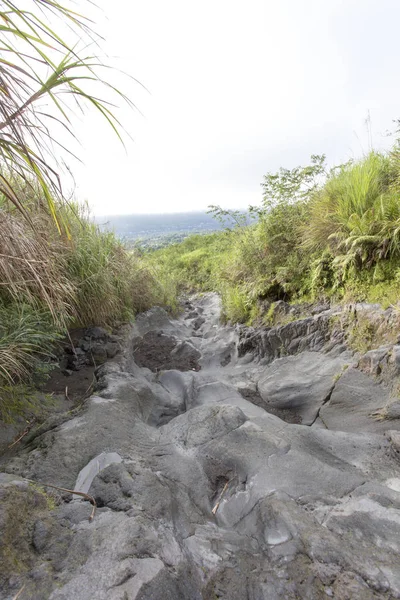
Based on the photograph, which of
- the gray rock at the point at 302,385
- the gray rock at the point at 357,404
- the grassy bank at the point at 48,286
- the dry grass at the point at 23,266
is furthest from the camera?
the gray rock at the point at 302,385

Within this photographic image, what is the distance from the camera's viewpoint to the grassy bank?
275cm

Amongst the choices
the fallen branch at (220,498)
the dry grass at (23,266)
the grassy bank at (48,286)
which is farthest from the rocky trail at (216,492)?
the dry grass at (23,266)

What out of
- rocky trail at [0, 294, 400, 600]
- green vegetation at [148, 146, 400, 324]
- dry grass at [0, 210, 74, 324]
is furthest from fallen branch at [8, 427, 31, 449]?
green vegetation at [148, 146, 400, 324]

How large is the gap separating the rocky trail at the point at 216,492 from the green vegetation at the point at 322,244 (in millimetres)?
986

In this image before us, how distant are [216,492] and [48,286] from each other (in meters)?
2.66

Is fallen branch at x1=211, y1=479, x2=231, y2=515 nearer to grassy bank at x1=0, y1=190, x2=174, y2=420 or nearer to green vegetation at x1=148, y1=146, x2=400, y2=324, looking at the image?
grassy bank at x1=0, y1=190, x2=174, y2=420

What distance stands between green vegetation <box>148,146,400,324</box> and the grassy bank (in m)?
2.31

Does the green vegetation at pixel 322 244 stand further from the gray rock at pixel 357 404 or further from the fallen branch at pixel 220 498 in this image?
the fallen branch at pixel 220 498

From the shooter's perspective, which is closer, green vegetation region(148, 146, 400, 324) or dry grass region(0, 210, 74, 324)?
dry grass region(0, 210, 74, 324)

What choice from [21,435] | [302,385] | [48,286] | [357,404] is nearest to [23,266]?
[48,286]

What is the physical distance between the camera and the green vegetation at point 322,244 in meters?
4.14

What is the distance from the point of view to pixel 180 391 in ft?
13.9

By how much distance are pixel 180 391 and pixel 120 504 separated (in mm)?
2282

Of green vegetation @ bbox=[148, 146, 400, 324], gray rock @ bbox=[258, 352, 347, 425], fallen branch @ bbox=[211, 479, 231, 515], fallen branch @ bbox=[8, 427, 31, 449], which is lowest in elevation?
gray rock @ bbox=[258, 352, 347, 425]
